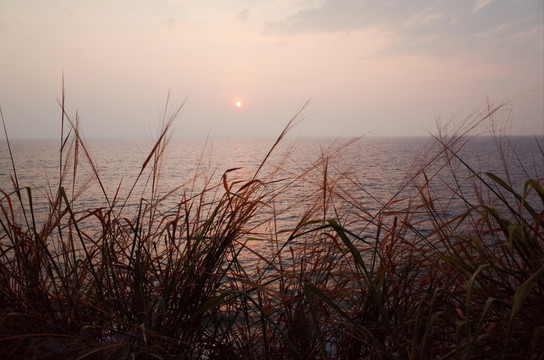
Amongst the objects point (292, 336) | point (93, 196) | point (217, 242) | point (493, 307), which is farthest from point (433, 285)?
point (93, 196)

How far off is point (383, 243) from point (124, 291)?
1.27 meters

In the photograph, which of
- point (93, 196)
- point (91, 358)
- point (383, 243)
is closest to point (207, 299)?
point (91, 358)

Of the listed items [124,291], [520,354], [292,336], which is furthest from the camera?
[292,336]

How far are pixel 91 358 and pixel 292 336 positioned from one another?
0.88 m

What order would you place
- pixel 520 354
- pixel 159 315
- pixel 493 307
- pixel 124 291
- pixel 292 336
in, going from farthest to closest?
1. pixel 292 336
2. pixel 124 291
3. pixel 159 315
4. pixel 493 307
5. pixel 520 354

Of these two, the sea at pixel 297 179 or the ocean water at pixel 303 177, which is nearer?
the sea at pixel 297 179

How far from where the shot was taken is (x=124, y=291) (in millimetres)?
1715

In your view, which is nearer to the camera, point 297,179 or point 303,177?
point 297,179

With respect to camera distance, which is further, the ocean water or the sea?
the ocean water

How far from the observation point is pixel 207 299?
5.44 ft

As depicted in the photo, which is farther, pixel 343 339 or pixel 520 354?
pixel 343 339

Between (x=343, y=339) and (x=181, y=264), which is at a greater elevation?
(x=181, y=264)

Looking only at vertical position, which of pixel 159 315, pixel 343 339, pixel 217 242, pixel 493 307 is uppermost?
pixel 217 242

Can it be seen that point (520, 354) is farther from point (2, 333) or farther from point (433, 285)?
point (2, 333)
